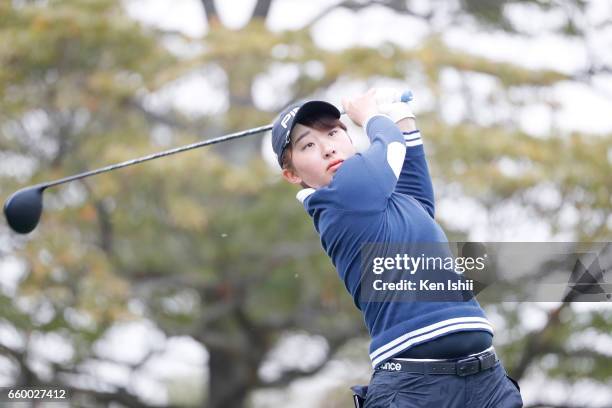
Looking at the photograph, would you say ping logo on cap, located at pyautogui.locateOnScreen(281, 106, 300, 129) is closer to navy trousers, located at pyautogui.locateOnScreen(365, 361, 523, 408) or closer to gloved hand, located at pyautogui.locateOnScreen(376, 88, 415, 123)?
gloved hand, located at pyautogui.locateOnScreen(376, 88, 415, 123)

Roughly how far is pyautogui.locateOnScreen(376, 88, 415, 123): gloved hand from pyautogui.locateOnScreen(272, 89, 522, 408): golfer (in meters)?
0.06

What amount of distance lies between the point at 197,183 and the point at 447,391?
514cm

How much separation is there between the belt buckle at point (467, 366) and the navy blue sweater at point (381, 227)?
0.07 metres

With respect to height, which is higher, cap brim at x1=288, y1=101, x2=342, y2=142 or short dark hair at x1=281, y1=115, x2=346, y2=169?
cap brim at x1=288, y1=101, x2=342, y2=142

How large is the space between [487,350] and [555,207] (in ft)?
17.3

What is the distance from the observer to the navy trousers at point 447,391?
233 cm

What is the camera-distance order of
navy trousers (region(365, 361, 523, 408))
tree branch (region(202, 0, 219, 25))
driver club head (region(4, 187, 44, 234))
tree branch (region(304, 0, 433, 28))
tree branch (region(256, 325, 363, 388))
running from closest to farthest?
navy trousers (region(365, 361, 523, 408)) → driver club head (region(4, 187, 44, 234)) → tree branch (region(256, 325, 363, 388)) → tree branch (region(304, 0, 433, 28)) → tree branch (region(202, 0, 219, 25))

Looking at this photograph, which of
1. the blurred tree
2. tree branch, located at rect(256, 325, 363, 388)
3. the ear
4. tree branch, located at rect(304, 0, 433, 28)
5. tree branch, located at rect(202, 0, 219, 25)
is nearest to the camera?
the ear

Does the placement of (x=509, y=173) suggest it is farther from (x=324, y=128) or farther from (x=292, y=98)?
(x=324, y=128)

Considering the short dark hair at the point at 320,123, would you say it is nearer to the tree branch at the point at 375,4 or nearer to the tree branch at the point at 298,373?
the tree branch at the point at 298,373

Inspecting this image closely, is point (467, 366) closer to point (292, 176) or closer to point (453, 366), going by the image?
point (453, 366)

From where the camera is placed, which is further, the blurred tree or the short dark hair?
the blurred tree

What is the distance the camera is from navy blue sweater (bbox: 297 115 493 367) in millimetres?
2354

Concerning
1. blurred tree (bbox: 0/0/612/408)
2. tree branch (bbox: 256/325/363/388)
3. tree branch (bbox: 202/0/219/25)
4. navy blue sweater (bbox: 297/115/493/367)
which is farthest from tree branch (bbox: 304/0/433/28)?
navy blue sweater (bbox: 297/115/493/367)
